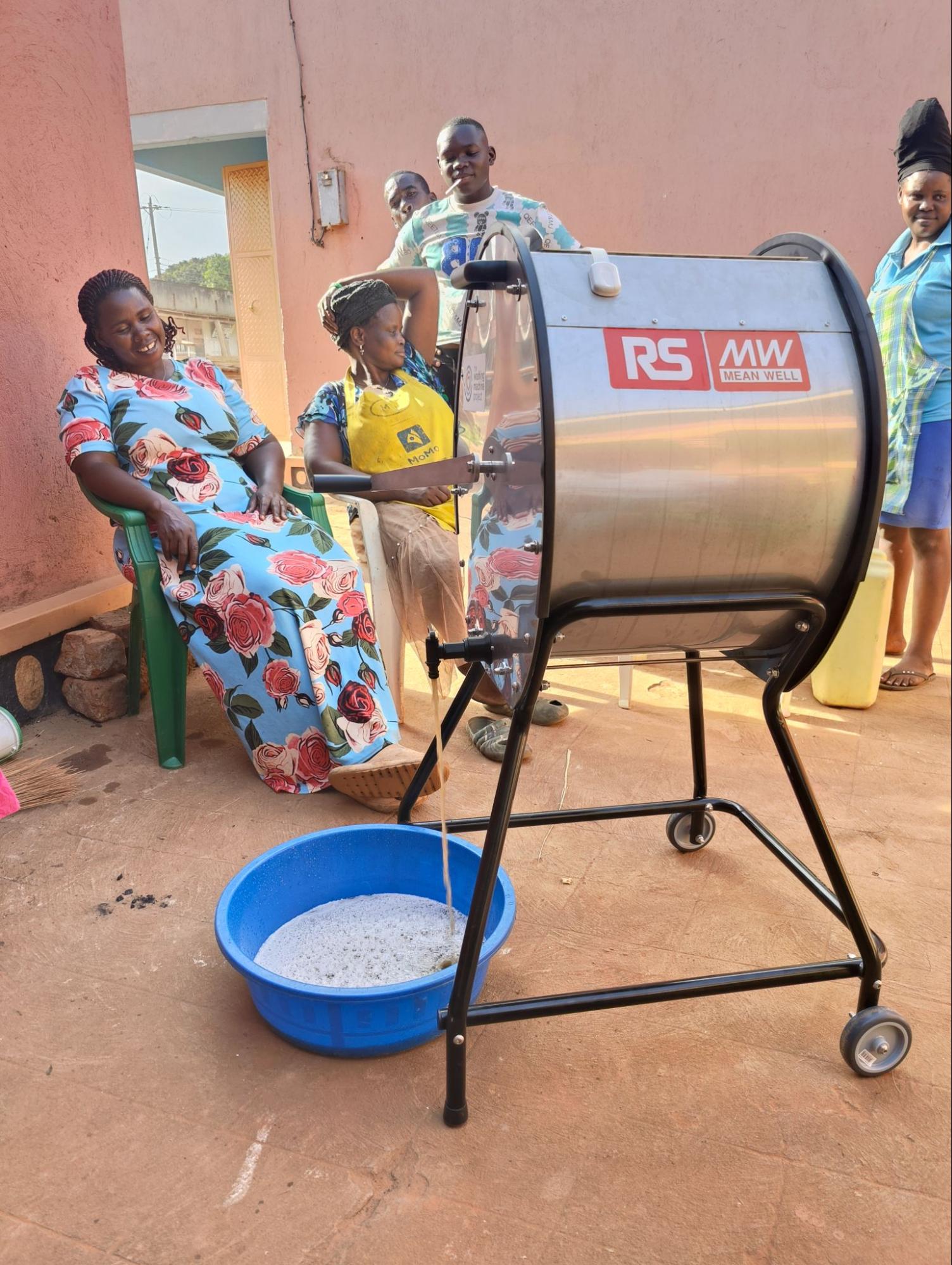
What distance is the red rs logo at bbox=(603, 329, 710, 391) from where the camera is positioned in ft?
4.16

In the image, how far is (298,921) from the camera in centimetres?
183

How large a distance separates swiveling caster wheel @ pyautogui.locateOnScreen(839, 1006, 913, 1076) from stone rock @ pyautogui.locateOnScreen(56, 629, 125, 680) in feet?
8.10

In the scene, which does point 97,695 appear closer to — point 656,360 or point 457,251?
point 457,251

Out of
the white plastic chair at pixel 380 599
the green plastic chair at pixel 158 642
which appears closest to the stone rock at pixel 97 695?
the green plastic chair at pixel 158 642

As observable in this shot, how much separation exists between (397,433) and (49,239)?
144 cm

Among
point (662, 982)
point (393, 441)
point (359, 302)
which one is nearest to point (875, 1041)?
point (662, 982)

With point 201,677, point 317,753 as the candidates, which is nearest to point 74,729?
point 201,677

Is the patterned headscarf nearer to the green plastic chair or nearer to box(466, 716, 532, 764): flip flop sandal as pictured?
the green plastic chair

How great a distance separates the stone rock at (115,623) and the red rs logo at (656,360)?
2.35 meters

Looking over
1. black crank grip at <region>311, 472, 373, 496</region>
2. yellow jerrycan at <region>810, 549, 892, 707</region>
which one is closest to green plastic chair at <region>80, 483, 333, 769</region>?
black crank grip at <region>311, 472, 373, 496</region>

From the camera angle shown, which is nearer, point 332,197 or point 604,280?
point 604,280

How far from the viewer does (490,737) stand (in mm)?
2846

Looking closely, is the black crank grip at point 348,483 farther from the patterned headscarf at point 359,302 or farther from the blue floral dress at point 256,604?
the patterned headscarf at point 359,302

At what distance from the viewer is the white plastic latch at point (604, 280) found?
1282 mm
